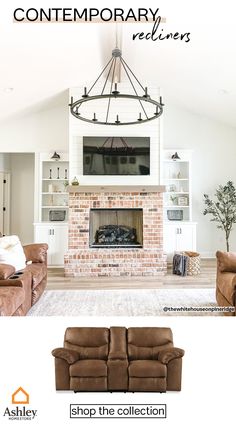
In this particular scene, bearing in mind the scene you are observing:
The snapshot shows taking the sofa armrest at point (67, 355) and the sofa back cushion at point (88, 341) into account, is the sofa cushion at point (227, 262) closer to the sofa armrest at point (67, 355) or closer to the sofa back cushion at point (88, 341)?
the sofa back cushion at point (88, 341)

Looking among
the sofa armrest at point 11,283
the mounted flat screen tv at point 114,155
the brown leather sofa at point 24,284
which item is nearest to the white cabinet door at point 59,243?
the mounted flat screen tv at point 114,155

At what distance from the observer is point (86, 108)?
4547 millimetres

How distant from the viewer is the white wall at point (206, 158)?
5.43 metres

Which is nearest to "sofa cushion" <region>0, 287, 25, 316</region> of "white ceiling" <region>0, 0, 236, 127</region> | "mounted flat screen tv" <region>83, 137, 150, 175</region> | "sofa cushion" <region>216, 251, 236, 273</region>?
"white ceiling" <region>0, 0, 236, 127</region>

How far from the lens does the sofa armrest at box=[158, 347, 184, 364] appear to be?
794 mm

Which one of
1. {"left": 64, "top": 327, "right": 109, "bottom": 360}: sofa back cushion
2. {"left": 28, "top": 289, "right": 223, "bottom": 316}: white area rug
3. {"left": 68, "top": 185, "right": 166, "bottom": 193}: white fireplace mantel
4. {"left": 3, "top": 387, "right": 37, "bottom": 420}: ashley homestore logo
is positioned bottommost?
{"left": 28, "top": 289, "right": 223, "bottom": 316}: white area rug

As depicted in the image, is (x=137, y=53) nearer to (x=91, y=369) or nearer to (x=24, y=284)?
(x=91, y=369)

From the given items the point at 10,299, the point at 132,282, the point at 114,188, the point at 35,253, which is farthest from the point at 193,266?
the point at 10,299

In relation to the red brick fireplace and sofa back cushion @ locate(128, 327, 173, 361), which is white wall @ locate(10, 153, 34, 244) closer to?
the red brick fireplace

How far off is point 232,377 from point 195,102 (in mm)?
4253

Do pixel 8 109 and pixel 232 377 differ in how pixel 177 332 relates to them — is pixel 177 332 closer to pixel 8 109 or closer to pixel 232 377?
pixel 232 377

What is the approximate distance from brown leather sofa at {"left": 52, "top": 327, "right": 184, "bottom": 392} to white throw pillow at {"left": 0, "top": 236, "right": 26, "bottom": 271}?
6.60 ft

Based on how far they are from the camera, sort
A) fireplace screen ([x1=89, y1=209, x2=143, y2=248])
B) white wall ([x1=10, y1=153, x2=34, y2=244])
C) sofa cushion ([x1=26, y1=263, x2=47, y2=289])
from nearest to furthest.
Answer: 1. sofa cushion ([x1=26, y1=263, x2=47, y2=289])
2. fireplace screen ([x1=89, y1=209, x2=143, y2=248])
3. white wall ([x1=10, y1=153, x2=34, y2=244])

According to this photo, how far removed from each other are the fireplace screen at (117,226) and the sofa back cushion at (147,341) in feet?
12.5
